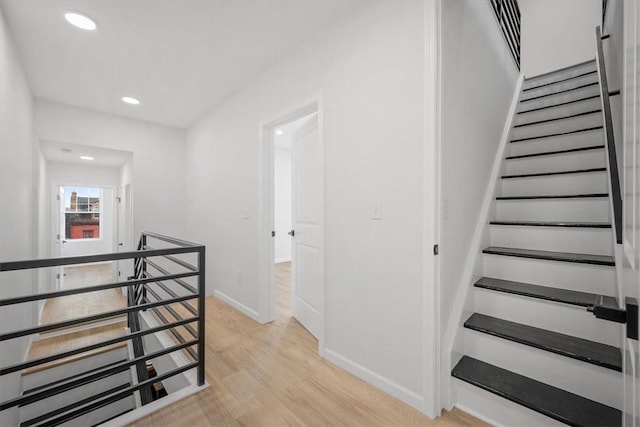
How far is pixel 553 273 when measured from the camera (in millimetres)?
1740

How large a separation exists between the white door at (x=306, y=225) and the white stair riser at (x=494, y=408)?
1251 millimetres

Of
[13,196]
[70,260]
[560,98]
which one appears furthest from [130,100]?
[560,98]

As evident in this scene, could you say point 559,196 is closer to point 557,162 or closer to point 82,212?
point 557,162

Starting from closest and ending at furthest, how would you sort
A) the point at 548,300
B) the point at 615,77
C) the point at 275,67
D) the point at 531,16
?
the point at 548,300 < the point at 615,77 < the point at 275,67 < the point at 531,16

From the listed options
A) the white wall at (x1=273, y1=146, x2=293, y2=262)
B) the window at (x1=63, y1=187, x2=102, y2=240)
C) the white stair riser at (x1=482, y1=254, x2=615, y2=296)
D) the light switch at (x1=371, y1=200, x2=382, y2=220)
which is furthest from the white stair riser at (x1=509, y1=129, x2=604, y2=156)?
the window at (x1=63, y1=187, x2=102, y2=240)

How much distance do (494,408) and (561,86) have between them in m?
Result: 3.61

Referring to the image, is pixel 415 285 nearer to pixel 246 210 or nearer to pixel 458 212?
pixel 458 212

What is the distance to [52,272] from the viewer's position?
4.66 meters

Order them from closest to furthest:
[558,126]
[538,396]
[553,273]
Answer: [538,396], [553,273], [558,126]

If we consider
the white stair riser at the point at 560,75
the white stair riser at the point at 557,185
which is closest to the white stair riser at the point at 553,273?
the white stair riser at the point at 557,185

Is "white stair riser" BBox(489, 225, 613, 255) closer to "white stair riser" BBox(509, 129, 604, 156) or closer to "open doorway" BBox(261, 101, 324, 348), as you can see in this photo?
"white stair riser" BBox(509, 129, 604, 156)

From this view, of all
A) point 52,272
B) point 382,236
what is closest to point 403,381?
point 382,236

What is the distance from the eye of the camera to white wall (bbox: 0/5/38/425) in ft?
6.20

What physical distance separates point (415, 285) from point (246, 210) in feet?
6.79
